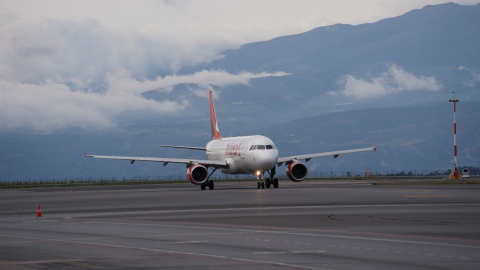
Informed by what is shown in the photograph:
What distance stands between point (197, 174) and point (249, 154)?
515cm

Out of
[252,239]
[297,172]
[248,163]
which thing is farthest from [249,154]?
[252,239]

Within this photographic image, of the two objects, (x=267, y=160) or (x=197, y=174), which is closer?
(x=267, y=160)

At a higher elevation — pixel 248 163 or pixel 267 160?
pixel 267 160

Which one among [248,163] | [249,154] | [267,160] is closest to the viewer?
[267,160]

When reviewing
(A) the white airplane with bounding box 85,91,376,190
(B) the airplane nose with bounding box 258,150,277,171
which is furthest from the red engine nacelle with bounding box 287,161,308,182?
(B) the airplane nose with bounding box 258,150,277,171

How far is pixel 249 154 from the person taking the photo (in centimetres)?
6059

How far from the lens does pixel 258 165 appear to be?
5991cm

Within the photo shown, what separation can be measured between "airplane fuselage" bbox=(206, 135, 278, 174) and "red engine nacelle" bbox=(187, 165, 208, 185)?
127 inches

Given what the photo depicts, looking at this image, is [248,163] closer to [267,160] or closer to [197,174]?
[267,160]

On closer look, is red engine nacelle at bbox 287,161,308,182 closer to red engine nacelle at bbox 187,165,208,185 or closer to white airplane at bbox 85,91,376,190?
white airplane at bbox 85,91,376,190

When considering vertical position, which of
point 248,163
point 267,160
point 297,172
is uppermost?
point 267,160

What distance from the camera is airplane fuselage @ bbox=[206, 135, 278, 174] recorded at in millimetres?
59625

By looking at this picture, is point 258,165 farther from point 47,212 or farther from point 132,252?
point 132,252

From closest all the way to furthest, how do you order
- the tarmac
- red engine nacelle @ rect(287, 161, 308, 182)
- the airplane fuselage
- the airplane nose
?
the tarmac
the airplane nose
the airplane fuselage
red engine nacelle @ rect(287, 161, 308, 182)
